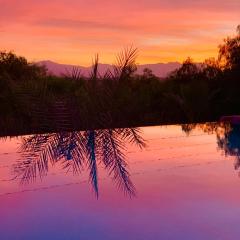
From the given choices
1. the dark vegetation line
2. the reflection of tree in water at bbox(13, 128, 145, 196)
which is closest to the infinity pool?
the reflection of tree in water at bbox(13, 128, 145, 196)

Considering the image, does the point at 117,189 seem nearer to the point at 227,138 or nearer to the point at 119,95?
the point at 227,138

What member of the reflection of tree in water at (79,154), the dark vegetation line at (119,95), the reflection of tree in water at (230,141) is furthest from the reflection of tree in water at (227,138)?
the dark vegetation line at (119,95)

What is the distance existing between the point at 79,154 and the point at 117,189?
3.80 ft

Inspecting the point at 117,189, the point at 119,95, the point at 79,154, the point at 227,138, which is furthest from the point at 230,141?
the point at 117,189

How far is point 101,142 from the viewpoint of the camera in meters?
4.73

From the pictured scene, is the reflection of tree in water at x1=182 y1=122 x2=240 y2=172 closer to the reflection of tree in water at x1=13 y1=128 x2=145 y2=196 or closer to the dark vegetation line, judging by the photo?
the reflection of tree in water at x1=13 y1=128 x2=145 y2=196

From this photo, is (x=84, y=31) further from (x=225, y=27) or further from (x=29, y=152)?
(x=29, y=152)

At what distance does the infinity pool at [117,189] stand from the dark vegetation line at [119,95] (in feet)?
3.33

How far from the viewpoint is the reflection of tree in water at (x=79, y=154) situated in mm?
3307

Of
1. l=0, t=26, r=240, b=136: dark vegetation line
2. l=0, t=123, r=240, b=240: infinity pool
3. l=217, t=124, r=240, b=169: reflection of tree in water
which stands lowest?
l=0, t=123, r=240, b=240: infinity pool

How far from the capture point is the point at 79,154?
4051 millimetres

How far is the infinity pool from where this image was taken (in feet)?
7.22

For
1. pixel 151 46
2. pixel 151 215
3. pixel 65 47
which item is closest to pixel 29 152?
pixel 151 215

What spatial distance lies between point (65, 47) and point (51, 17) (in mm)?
1425
